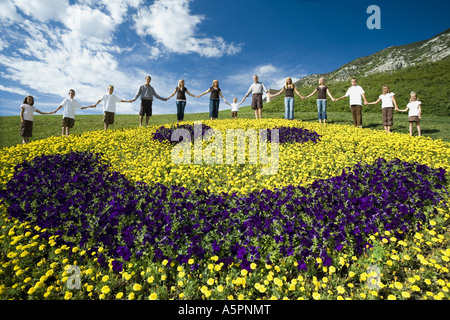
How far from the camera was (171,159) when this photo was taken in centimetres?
849

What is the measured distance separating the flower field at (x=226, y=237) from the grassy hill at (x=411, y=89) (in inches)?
779

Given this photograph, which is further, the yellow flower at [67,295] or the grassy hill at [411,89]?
the grassy hill at [411,89]

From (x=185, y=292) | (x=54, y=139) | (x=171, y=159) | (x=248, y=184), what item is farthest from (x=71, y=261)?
(x=54, y=139)

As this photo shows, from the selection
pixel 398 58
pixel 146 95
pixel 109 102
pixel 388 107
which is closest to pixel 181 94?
pixel 146 95

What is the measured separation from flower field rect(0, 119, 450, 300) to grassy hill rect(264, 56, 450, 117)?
1980 cm

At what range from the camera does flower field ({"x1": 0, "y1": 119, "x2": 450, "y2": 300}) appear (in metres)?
3.21

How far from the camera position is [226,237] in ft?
12.8

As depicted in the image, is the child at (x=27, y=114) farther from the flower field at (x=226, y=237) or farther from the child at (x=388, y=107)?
the child at (x=388, y=107)

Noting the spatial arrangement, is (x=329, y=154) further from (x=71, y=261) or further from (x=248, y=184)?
(x=71, y=261)

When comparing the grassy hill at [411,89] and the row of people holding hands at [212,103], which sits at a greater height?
the grassy hill at [411,89]

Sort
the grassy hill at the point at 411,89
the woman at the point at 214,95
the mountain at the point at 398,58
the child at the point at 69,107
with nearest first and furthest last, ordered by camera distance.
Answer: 1. the child at the point at 69,107
2. the woman at the point at 214,95
3. the grassy hill at the point at 411,89
4. the mountain at the point at 398,58

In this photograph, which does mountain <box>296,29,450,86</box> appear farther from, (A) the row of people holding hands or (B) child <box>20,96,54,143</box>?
(B) child <box>20,96,54,143</box>

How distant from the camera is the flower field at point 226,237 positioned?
10.5 ft

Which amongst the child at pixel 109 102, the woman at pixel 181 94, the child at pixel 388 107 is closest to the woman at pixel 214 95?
the woman at pixel 181 94
